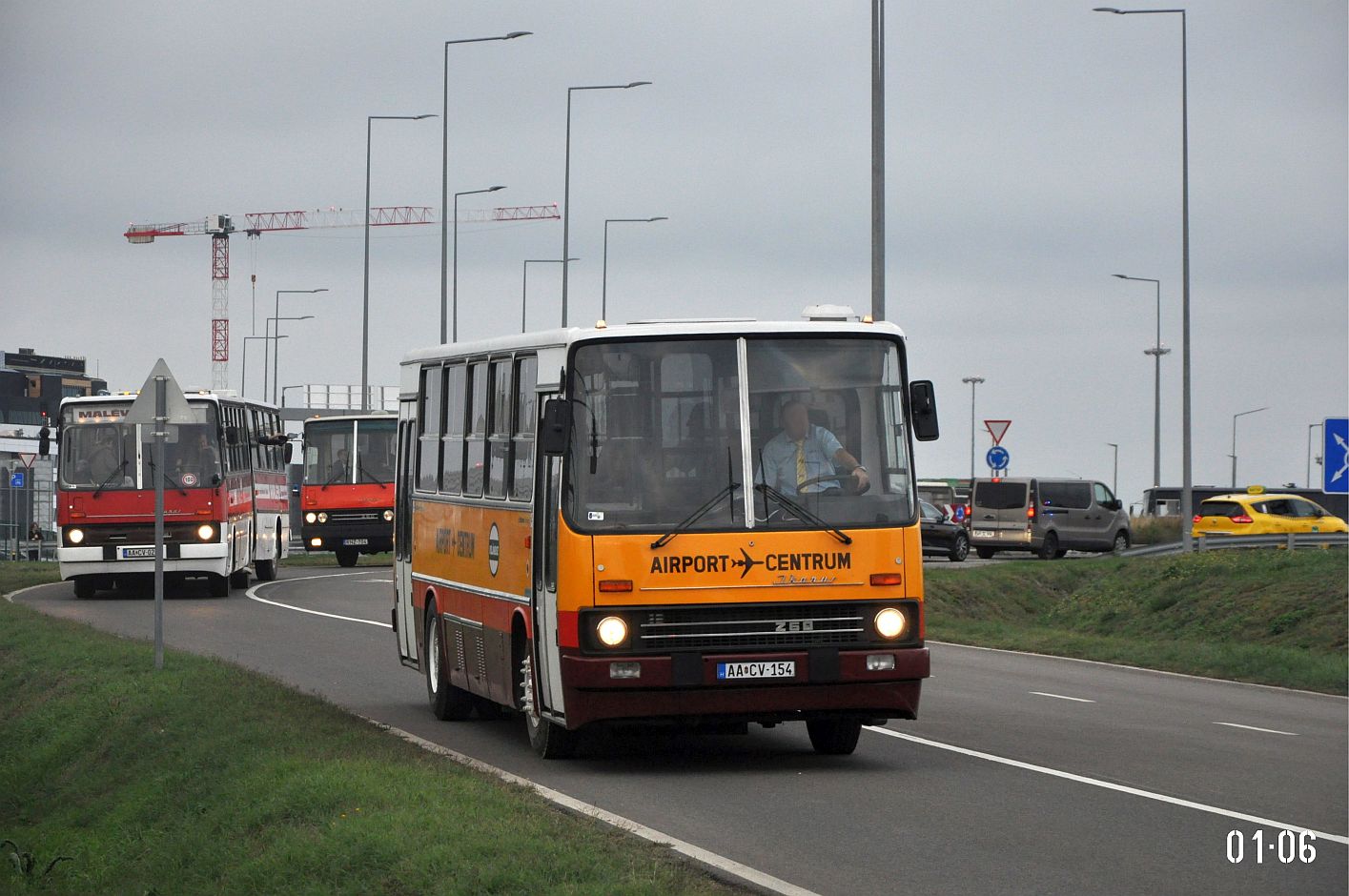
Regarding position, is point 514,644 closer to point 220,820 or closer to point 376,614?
point 220,820

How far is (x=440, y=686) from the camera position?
16703mm

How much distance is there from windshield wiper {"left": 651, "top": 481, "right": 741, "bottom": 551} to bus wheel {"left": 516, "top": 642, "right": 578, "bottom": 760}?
4.64ft

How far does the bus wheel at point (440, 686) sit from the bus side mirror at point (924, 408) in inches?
189

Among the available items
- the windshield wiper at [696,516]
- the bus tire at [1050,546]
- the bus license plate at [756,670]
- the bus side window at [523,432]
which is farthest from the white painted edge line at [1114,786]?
the bus tire at [1050,546]

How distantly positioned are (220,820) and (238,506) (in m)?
25.6

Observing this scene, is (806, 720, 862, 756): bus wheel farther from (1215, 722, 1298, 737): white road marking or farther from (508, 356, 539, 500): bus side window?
(1215, 722, 1298, 737): white road marking

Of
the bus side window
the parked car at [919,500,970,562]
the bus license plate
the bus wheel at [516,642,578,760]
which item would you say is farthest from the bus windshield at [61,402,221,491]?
the parked car at [919,500,970,562]

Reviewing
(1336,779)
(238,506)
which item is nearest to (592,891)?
(1336,779)

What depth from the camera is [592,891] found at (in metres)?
8.56

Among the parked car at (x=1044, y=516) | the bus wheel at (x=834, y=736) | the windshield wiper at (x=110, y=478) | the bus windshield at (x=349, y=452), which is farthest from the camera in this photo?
the parked car at (x=1044, y=516)

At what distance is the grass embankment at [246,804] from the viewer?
9.58m

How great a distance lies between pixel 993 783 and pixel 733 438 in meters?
2.64

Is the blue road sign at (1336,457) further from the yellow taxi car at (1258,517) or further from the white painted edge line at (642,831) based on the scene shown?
the yellow taxi car at (1258,517)

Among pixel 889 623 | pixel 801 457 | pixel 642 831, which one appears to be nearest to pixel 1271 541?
pixel 889 623
